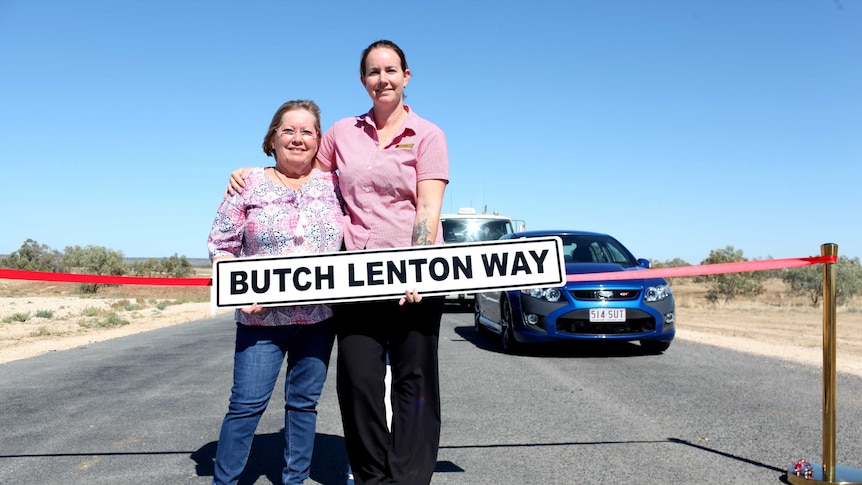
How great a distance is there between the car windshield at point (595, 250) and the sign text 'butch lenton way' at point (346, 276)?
660cm

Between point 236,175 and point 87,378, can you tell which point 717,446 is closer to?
point 236,175

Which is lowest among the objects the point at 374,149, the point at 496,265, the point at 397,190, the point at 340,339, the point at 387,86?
the point at 340,339

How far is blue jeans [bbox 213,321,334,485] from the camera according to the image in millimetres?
2904

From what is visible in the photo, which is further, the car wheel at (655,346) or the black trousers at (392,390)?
the car wheel at (655,346)

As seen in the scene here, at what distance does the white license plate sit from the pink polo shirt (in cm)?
554

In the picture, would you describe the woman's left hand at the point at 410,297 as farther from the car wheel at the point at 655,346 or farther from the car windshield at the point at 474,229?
the car windshield at the point at 474,229

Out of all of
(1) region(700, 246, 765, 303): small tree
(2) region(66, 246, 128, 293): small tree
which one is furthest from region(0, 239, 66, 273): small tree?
(1) region(700, 246, 765, 303): small tree

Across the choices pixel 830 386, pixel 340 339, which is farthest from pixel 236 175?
pixel 830 386

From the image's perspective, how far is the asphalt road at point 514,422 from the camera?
3.72m

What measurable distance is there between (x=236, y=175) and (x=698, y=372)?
19.5ft

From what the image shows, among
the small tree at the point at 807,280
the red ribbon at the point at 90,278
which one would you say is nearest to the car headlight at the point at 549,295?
the red ribbon at the point at 90,278

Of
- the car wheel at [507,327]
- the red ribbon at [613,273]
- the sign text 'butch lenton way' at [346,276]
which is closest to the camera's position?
the sign text 'butch lenton way' at [346,276]

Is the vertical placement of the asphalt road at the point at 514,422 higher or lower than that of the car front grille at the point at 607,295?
lower

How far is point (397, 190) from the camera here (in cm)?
285
